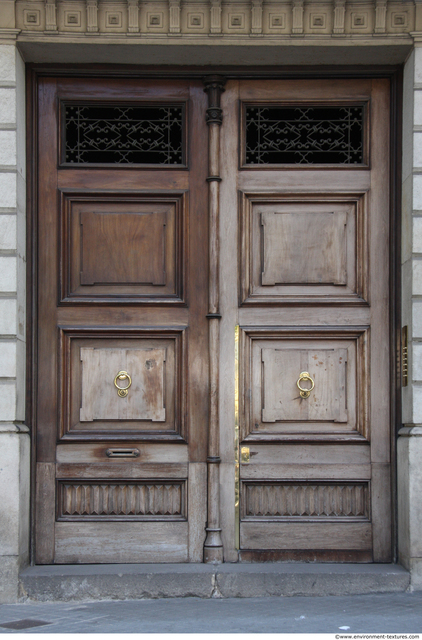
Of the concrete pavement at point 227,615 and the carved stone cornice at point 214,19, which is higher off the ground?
the carved stone cornice at point 214,19

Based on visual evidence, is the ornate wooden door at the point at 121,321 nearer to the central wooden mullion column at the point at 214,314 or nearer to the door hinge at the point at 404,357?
the central wooden mullion column at the point at 214,314

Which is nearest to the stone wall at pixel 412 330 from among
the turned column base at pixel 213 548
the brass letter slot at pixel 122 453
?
the turned column base at pixel 213 548

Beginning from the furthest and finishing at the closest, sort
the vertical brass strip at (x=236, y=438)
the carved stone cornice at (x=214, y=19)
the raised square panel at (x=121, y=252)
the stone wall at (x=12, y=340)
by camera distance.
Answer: the raised square panel at (x=121, y=252) < the vertical brass strip at (x=236, y=438) < the carved stone cornice at (x=214, y=19) < the stone wall at (x=12, y=340)

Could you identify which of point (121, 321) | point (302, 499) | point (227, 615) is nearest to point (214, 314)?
point (121, 321)

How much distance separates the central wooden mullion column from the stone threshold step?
0.30m

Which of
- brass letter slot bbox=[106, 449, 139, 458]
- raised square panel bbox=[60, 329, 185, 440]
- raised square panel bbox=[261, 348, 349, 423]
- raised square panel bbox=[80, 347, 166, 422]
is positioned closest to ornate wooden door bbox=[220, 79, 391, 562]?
raised square panel bbox=[261, 348, 349, 423]

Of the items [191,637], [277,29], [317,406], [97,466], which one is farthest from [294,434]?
[277,29]

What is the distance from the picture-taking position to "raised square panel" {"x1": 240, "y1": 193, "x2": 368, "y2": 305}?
652 centimetres

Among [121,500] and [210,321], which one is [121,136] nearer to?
[210,321]

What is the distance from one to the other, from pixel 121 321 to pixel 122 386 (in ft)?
1.64

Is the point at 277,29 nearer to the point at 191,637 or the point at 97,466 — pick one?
the point at 97,466

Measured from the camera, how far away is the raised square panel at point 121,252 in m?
6.52

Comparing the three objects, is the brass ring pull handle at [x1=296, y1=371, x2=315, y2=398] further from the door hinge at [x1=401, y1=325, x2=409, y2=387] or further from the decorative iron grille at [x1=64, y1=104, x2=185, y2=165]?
the decorative iron grille at [x1=64, y1=104, x2=185, y2=165]

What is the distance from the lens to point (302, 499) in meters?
6.42
